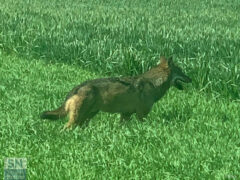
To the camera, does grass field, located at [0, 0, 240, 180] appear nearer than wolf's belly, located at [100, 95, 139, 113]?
Yes

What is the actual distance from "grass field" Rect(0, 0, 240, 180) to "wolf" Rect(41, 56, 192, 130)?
0.57ft

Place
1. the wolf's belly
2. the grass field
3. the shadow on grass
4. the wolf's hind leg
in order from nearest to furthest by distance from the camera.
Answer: the grass field
the wolf's hind leg
the wolf's belly
the shadow on grass

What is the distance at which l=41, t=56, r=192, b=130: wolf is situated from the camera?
23.1 feet

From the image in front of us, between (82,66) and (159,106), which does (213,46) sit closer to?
(82,66)

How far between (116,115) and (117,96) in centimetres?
97

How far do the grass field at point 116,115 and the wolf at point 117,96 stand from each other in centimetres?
17

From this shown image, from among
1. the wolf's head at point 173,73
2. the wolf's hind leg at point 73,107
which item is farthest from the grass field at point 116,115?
the wolf's head at point 173,73

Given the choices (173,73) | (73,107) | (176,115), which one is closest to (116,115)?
(176,115)

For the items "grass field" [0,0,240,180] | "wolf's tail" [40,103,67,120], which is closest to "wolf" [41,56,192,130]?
"wolf's tail" [40,103,67,120]

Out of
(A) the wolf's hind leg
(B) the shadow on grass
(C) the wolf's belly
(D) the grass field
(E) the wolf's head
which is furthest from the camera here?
(E) the wolf's head

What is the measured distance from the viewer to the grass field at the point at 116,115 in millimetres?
5910

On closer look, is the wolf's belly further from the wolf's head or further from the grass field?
the wolf's head

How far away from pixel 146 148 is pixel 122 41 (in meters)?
6.34

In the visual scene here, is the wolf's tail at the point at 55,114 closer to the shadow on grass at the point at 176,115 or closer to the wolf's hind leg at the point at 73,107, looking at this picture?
the wolf's hind leg at the point at 73,107
